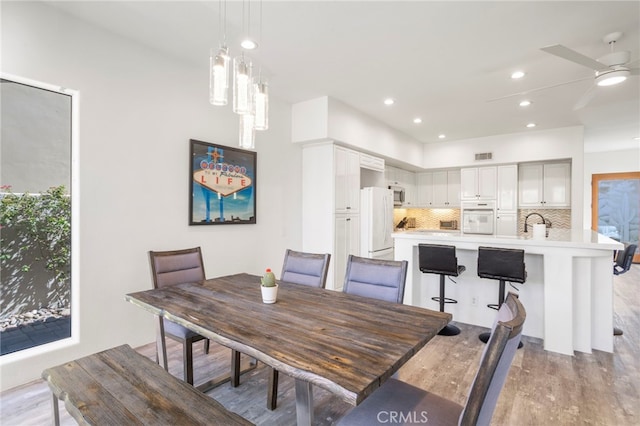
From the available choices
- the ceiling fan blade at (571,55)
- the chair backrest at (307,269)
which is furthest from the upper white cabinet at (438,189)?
the chair backrest at (307,269)

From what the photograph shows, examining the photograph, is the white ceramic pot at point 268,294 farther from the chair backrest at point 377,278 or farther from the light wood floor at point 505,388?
the light wood floor at point 505,388

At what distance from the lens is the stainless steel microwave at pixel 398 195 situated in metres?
6.45

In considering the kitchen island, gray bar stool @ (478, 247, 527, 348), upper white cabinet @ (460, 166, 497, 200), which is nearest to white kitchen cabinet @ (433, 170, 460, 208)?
upper white cabinet @ (460, 166, 497, 200)

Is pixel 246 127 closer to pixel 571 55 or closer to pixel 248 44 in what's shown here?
pixel 248 44

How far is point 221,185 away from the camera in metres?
3.59

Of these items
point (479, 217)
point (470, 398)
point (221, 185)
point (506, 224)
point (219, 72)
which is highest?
point (219, 72)

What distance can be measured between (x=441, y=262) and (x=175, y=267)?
8.33ft

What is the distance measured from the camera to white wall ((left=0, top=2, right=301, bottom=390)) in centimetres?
239

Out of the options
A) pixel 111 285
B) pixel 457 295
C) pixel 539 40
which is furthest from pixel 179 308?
pixel 539 40

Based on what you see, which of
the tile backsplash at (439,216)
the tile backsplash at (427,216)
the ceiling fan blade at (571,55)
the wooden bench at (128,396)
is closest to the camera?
the wooden bench at (128,396)

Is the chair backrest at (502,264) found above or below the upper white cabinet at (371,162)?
below

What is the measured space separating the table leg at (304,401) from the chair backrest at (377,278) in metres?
0.90

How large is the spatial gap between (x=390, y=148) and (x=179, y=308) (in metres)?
4.72

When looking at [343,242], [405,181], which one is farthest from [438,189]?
[343,242]
